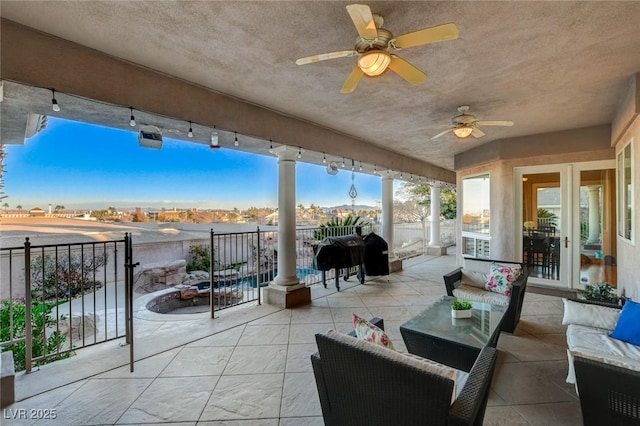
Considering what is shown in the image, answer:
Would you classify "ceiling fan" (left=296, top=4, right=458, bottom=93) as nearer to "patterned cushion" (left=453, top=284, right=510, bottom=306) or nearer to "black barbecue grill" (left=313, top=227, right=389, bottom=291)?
"patterned cushion" (left=453, top=284, right=510, bottom=306)

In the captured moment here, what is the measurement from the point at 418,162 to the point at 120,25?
6.58 meters

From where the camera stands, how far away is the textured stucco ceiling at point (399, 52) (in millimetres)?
1811

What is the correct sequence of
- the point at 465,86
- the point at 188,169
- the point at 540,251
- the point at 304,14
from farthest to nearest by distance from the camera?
the point at 188,169, the point at 540,251, the point at 465,86, the point at 304,14

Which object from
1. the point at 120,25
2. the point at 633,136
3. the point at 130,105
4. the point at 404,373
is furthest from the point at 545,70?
the point at 130,105

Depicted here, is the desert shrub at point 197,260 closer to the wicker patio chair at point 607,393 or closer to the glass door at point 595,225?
the wicker patio chair at point 607,393

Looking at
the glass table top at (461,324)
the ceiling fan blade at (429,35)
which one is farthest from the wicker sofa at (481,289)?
the ceiling fan blade at (429,35)

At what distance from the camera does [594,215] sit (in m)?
4.44

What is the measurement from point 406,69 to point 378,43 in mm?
294

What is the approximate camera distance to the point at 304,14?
185 centimetres

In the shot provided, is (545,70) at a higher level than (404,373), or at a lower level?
higher

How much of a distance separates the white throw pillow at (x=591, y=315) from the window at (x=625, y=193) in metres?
1.25

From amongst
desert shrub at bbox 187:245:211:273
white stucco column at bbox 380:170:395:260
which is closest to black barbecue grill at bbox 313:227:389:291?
white stucco column at bbox 380:170:395:260

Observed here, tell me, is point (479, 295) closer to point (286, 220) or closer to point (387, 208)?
point (286, 220)

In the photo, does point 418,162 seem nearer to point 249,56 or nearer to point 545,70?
point 545,70
